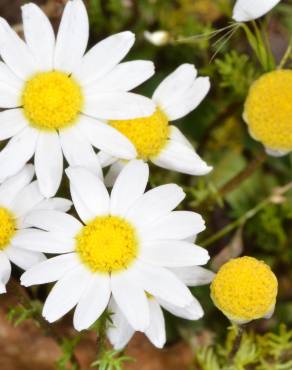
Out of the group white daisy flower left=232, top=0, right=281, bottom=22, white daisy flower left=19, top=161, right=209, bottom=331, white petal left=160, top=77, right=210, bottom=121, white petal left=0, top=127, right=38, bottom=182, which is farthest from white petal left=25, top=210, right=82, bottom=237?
white daisy flower left=232, top=0, right=281, bottom=22

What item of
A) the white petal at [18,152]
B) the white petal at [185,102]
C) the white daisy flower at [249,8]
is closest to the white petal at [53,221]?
the white petal at [18,152]

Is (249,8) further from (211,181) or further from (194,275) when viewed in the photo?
(211,181)

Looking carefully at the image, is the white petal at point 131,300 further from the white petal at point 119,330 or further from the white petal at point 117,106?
the white petal at point 117,106

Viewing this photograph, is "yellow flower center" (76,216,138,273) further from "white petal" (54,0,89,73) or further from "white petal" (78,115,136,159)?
"white petal" (54,0,89,73)

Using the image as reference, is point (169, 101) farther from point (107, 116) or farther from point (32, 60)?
point (32, 60)

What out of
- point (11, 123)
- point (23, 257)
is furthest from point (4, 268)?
point (11, 123)

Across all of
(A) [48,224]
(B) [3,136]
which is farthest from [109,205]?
(B) [3,136]

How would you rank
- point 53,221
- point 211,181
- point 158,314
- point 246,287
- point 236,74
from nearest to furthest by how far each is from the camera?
point 246,287 < point 53,221 < point 158,314 < point 236,74 < point 211,181
